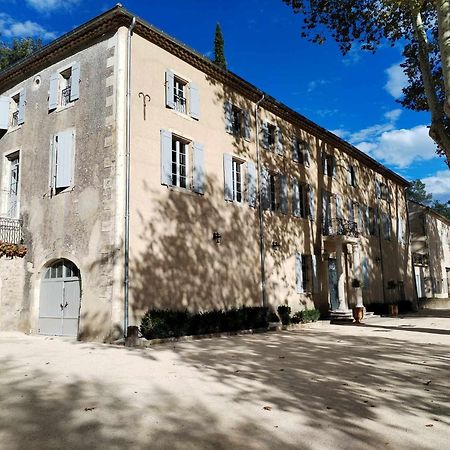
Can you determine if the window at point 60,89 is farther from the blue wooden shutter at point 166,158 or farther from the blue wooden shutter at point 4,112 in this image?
the blue wooden shutter at point 166,158

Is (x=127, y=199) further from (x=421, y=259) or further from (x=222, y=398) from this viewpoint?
(x=421, y=259)

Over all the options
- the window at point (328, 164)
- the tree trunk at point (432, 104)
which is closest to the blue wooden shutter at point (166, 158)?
the tree trunk at point (432, 104)

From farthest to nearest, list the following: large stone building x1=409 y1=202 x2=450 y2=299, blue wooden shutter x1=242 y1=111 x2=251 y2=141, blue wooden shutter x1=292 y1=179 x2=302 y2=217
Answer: large stone building x1=409 y1=202 x2=450 y2=299
blue wooden shutter x1=292 y1=179 x2=302 y2=217
blue wooden shutter x1=242 y1=111 x2=251 y2=141

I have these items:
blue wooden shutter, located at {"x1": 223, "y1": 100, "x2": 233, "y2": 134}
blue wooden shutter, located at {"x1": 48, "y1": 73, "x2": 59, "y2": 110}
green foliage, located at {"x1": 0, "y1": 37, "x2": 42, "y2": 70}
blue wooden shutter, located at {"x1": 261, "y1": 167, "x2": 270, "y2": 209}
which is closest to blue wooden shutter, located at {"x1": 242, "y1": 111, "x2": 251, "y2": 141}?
blue wooden shutter, located at {"x1": 223, "y1": 100, "x2": 233, "y2": 134}

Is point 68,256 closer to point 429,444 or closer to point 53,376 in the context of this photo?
point 53,376

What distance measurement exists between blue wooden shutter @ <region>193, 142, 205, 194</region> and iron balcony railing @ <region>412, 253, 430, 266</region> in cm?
2380

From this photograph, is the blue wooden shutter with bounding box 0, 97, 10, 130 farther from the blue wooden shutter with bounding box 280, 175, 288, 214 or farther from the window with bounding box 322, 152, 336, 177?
the window with bounding box 322, 152, 336, 177

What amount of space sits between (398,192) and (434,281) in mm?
10551

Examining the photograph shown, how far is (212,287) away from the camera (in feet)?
42.9

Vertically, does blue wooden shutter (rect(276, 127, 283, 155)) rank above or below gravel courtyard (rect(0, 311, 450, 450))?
above

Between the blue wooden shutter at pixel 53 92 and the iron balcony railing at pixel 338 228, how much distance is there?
12.3 meters

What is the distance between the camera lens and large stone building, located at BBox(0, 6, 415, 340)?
36.1 ft

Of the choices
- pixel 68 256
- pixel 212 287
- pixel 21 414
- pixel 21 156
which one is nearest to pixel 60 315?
pixel 68 256

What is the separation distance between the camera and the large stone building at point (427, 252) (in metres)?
32.5
